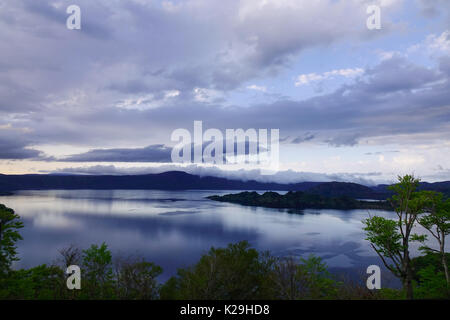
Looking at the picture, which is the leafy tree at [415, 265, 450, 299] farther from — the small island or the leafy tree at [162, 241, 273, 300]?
the small island

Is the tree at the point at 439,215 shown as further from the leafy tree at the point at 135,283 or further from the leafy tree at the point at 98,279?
the leafy tree at the point at 98,279

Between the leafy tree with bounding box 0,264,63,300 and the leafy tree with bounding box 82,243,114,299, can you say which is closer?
the leafy tree with bounding box 0,264,63,300

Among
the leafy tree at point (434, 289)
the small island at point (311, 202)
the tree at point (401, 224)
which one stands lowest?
the small island at point (311, 202)

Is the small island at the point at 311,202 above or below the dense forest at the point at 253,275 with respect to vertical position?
below

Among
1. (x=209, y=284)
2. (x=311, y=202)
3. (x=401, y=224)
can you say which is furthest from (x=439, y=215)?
(x=311, y=202)

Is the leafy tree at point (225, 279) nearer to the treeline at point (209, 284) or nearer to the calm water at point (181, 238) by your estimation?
the treeline at point (209, 284)

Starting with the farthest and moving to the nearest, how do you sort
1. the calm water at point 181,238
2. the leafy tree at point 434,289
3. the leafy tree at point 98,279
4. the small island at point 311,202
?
the small island at point 311,202 < the calm water at point 181,238 < the leafy tree at point 98,279 < the leafy tree at point 434,289

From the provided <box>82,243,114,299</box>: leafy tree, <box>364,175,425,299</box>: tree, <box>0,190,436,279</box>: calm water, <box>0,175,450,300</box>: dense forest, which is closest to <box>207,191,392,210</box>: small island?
<box>0,190,436,279</box>: calm water

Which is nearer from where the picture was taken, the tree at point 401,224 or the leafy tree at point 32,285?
the tree at point 401,224

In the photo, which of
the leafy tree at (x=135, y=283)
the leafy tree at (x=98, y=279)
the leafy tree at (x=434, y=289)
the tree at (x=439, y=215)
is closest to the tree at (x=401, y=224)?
the tree at (x=439, y=215)

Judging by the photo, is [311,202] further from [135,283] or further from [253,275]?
[135,283]

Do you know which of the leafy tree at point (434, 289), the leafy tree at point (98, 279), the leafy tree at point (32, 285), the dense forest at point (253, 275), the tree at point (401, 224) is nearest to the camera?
the tree at point (401, 224)
